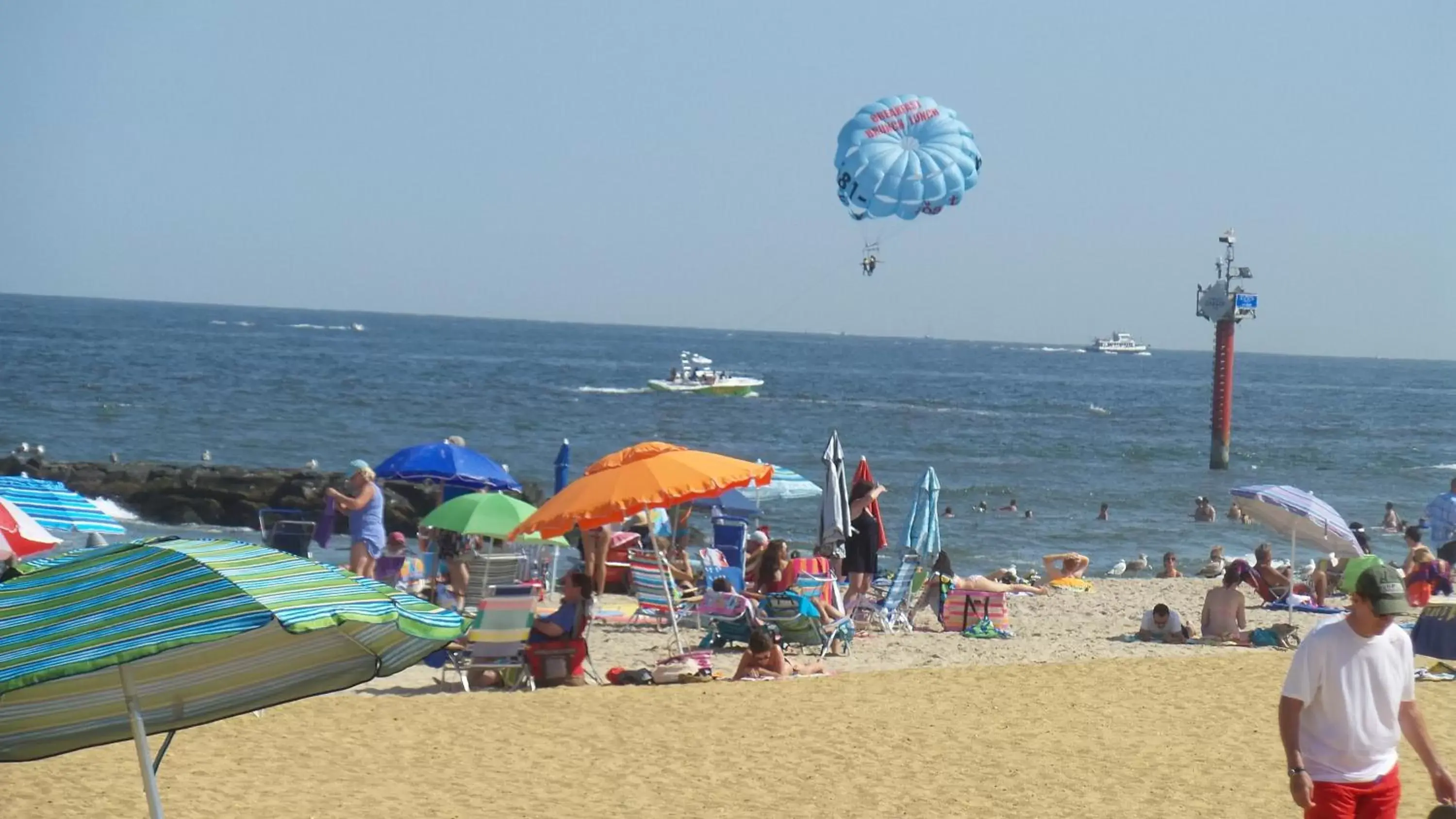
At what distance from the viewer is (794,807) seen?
23.0 ft

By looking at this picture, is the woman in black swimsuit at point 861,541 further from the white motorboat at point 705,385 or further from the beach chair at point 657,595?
the white motorboat at point 705,385

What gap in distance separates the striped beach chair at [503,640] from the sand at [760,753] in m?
0.32

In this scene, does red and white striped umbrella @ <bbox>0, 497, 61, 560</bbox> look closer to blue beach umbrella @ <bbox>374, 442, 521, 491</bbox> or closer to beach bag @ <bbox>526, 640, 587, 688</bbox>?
beach bag @ <bbox>526, 640, 587, 688</bbox>

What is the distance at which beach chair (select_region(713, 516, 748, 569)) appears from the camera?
619 inches

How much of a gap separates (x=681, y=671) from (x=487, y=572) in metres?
3.58

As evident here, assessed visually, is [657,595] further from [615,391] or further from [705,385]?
[615,391]

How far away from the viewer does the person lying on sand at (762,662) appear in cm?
1020

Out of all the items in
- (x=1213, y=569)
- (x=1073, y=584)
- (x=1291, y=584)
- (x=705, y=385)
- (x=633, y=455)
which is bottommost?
(x=705, y=385)

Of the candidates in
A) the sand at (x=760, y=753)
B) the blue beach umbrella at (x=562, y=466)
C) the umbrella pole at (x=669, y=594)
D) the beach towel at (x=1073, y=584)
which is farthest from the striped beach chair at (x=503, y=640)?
the beach towel at (x=1073, y=584)

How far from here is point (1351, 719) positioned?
4.40 m

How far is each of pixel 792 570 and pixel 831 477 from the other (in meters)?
1.00

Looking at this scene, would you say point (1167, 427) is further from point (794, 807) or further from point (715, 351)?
point (715, 351)

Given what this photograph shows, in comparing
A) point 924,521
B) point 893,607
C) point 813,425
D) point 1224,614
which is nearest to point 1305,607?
point 1224,614

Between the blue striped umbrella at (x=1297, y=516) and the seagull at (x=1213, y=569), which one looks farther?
the seagull at (x=1213, y=569)
